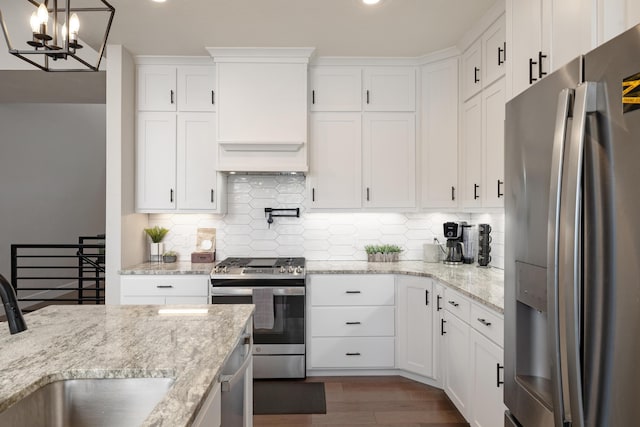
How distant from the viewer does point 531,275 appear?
1.33 m

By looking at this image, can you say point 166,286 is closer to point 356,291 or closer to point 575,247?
point 356,291

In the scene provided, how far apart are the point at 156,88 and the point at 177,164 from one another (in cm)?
71

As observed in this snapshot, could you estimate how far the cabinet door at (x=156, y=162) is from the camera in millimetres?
3693

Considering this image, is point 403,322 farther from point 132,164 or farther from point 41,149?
point 41,149

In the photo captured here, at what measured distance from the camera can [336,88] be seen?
12.2 feet

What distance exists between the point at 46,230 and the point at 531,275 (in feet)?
24.1

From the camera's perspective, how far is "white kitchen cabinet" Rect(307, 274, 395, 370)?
3.39m

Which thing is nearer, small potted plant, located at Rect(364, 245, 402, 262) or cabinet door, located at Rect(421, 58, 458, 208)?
cabinet door, located at Rect(421, 58, 458, 208)

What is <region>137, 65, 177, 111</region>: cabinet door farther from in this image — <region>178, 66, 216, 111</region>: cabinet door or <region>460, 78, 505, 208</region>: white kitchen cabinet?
<region>460, 78, 505, 208</region>: white kitchen cabinet

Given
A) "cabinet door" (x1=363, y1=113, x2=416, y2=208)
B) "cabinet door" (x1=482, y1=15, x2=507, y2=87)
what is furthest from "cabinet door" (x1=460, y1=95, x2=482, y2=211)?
"cabinet door" (x1=363, y1=113, x2=416, y2=208)

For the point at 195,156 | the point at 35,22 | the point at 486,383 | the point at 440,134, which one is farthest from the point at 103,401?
the point at 440,134

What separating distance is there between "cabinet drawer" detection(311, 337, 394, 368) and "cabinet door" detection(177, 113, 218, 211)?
65.9 inches

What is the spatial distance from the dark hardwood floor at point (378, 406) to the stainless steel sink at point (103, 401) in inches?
66.6

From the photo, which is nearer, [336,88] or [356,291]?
[356,291]
